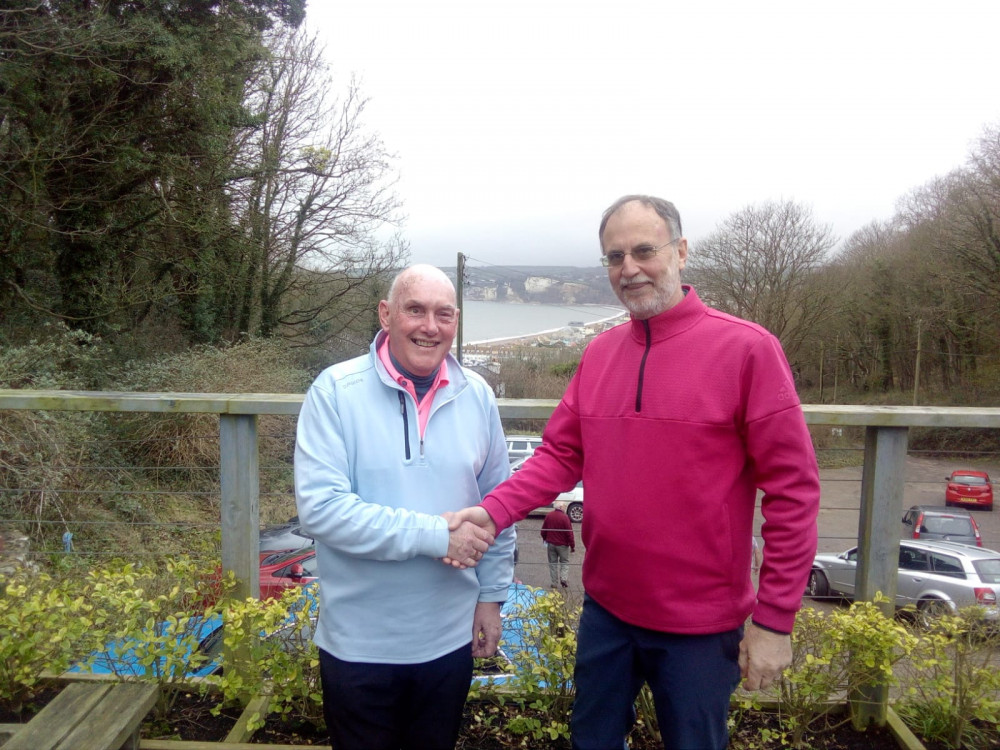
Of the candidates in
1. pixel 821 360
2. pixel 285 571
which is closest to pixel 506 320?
pixel 285 571

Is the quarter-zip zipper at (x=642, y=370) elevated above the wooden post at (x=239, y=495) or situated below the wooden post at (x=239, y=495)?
above

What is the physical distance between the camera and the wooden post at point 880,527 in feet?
8.36

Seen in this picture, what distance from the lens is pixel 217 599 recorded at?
2625mm

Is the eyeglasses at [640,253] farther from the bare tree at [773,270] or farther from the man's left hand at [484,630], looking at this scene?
A: the bare tree at [773,270]

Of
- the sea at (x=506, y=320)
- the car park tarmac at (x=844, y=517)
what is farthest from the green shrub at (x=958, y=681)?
the sea at (x=506, y=320)

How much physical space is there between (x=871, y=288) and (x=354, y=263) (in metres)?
22.6

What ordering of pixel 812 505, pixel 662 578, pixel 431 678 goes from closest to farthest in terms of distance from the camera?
pixel 812 505 → pixel 662 578 → pixel 431 678

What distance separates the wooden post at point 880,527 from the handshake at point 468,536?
1.52 m

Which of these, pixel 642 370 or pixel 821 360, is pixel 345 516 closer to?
pixel 642 370

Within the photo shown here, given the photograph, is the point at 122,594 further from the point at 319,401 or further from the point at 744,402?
the point at 744,402

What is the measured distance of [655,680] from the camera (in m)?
1.82

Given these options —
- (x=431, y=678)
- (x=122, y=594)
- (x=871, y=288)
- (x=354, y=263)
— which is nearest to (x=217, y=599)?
(x=122, y=594)

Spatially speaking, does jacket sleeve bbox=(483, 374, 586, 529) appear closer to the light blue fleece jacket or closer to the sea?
the light blue fleece jacket

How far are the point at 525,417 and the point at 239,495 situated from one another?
1.09m
